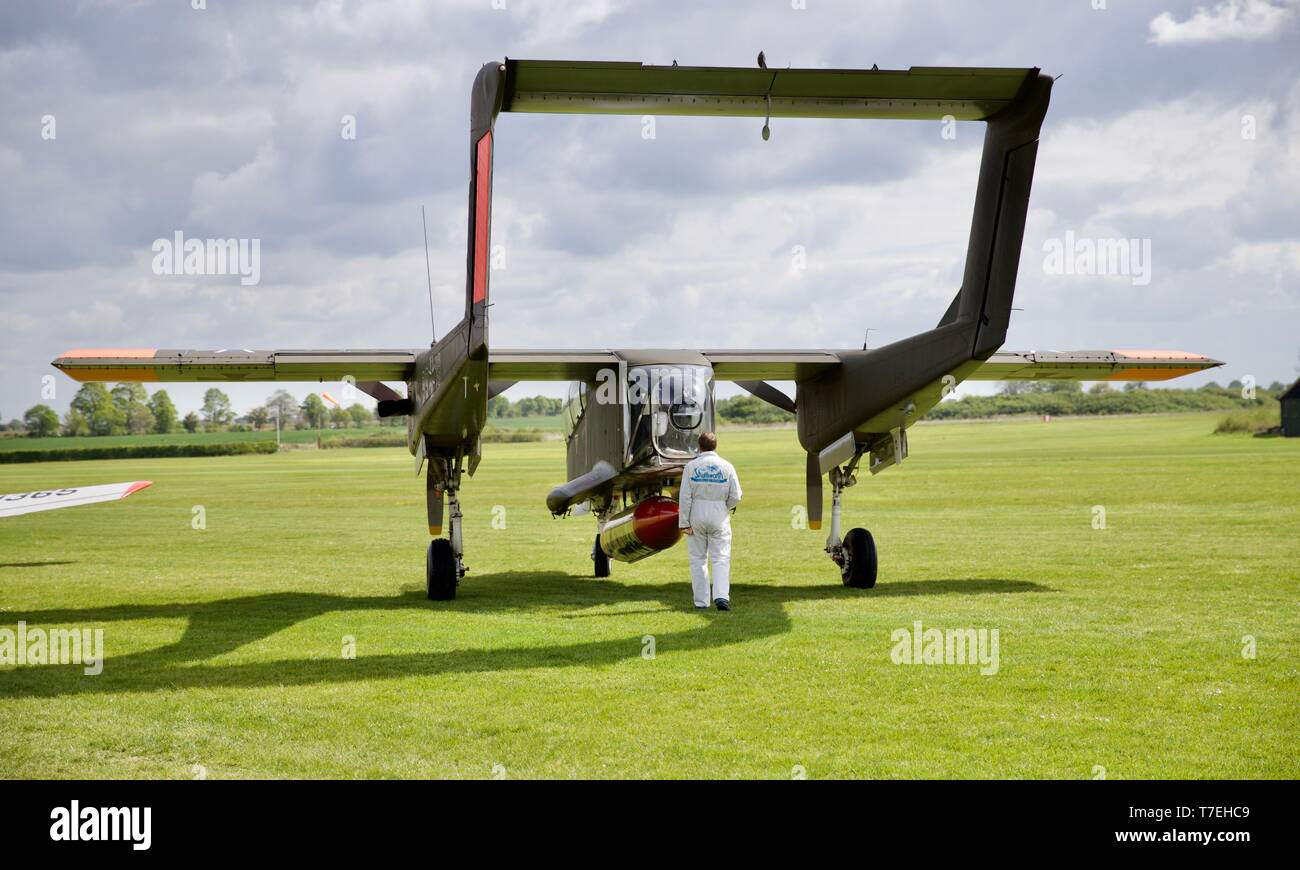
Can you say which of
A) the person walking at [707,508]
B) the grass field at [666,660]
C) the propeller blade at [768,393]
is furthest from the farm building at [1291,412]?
the person walking at [707,508]

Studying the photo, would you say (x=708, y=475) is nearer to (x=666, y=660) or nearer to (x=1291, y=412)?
(x=666, y=660)

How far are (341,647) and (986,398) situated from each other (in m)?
140

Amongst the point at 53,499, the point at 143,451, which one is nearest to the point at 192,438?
the point at 143,451

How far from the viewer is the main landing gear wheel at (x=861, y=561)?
1548 cm

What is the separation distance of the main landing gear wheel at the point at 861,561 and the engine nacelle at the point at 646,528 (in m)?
2.89

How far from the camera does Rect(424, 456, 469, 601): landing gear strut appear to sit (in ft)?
49.8

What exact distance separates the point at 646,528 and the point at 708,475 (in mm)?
1863

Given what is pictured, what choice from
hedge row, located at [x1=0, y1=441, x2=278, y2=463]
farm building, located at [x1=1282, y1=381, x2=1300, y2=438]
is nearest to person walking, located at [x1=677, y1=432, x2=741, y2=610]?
farm building, located at [x1=1282, y1=381, x2=1300, y2=438]

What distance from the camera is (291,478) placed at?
190ft

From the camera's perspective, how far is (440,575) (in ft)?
49.8

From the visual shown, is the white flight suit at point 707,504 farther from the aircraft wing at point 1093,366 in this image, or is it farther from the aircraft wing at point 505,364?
the aircraft wing at point 1093,366

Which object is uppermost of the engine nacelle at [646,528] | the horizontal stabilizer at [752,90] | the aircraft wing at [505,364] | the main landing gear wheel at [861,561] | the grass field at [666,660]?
the horizontal stabilizer at [752,90]
